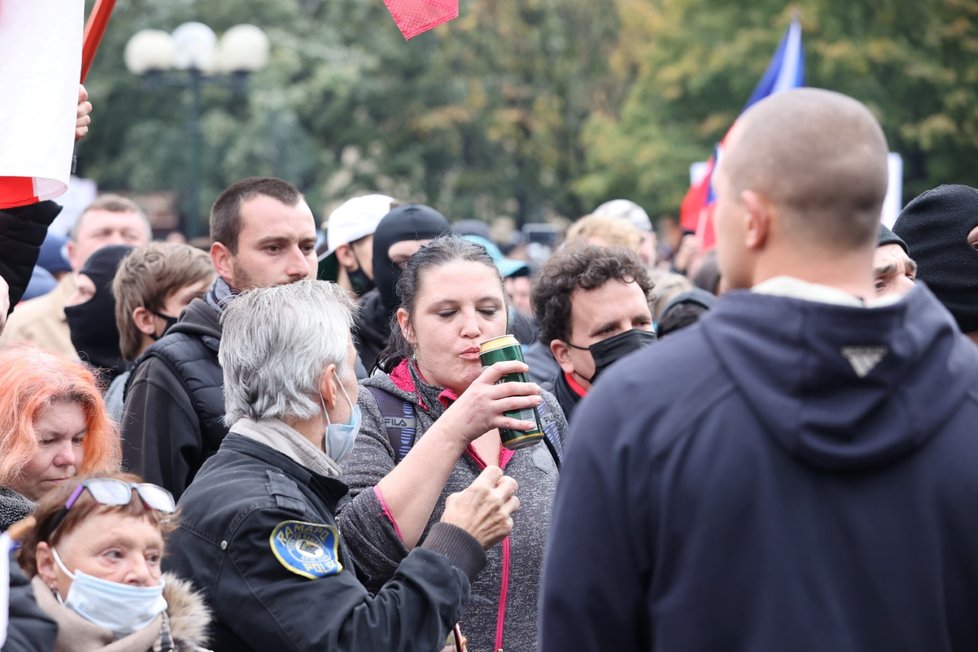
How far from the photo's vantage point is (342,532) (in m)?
3.66

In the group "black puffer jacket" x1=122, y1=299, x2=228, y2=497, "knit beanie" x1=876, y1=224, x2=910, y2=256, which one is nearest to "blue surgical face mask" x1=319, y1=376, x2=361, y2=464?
"black puffer jacket" x1=122, y1=299, x2=228, y2=497

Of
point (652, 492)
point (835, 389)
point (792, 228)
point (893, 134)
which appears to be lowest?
point (893, 134)

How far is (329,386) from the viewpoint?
351cm

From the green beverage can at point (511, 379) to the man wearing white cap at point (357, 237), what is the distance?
10.1 feet

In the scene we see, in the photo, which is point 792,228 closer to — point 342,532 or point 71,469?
point 342,532

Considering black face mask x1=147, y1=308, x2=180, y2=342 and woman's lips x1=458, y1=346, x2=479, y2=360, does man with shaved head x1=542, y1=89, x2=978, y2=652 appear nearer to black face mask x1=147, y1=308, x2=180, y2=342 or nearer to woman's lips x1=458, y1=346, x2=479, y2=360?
woman's lips x1=458, y1=346, x2=479, y2=360

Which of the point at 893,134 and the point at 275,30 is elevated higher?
the point at 275,30

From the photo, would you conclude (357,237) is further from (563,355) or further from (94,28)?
(94,28)

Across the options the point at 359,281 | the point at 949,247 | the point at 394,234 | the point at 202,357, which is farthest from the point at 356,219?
the point at 949,247

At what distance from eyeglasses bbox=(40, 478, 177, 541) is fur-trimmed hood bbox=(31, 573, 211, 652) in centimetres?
15

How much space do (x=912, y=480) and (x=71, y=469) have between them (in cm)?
235

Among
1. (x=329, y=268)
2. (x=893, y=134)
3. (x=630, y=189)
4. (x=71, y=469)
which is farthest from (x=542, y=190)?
(x=71, y=469)

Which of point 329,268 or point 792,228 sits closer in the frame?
point 792,228

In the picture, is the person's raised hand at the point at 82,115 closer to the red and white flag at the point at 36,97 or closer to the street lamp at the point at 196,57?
the red and white flag at the point at 36,97
